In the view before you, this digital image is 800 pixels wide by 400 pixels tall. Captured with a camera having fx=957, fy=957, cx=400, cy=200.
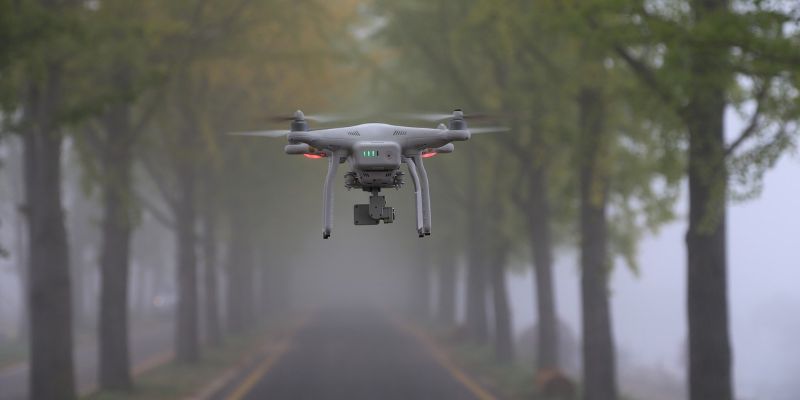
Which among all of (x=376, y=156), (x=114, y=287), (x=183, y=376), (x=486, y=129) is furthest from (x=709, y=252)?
(x=183, y=376)

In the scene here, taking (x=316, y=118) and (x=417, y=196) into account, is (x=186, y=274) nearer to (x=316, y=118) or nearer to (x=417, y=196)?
(x=316, y=118)

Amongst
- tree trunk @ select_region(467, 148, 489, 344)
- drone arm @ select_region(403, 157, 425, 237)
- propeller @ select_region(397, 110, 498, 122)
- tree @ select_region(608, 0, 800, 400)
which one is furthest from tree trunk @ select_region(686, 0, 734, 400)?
tree trunk @ select_region(467, 148, 489, 344)

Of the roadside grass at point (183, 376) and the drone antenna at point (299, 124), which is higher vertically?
the drone antenna at point (299, 124)

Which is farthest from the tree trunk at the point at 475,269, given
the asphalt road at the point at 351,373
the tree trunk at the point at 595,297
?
the tree trunk at the point at 595,297

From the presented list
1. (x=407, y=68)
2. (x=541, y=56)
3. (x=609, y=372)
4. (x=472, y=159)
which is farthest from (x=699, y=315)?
(x=472, y=159)

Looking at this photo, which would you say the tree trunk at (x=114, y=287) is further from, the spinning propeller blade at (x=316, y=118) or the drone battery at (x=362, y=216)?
the drone battery at (x=362, y=216)

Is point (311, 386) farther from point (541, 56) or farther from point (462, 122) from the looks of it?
point (462, 122)
